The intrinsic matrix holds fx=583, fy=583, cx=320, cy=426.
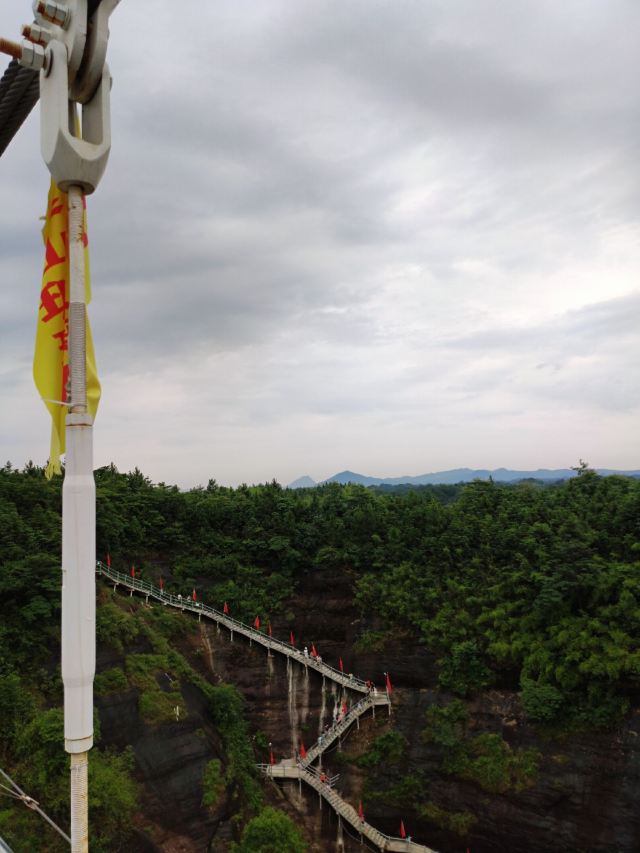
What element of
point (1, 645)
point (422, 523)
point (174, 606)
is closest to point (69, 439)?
point (1, 645)

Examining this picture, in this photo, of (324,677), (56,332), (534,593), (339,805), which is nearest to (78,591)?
(56,332)

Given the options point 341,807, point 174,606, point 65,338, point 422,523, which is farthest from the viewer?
point 422,523

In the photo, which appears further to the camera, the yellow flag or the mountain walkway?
the mountain walkway

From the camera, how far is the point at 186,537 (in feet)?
153

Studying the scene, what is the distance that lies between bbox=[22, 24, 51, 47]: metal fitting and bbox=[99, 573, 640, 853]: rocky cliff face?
27.5m

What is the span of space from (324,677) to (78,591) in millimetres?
33914

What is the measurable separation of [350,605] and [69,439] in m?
36.3

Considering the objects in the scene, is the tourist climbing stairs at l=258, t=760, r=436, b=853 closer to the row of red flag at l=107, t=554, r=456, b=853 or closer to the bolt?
the row of red flag at l=107, t=554, r=456, b=853

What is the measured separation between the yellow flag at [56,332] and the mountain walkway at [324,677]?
106 ft

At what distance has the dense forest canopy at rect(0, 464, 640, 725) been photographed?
1179 inches

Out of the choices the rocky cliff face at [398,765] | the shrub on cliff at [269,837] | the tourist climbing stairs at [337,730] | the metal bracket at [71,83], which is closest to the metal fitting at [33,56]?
the metal bracket at [71,83]

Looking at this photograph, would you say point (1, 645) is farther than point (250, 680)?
No

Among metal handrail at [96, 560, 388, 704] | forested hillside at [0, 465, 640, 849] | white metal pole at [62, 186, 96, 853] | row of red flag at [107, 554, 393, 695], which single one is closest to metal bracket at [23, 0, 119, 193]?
white metal pole at [62, 186, 96, 853]

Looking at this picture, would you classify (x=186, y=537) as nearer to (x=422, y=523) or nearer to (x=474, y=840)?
(x=422, y=523)
